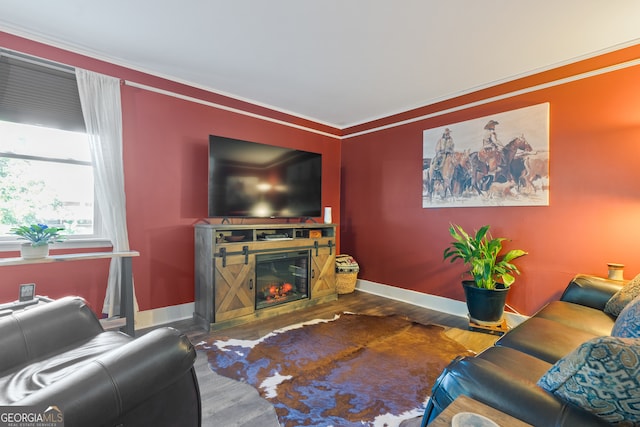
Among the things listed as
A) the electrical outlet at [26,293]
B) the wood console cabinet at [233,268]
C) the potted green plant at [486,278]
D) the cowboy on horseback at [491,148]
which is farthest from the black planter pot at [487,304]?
the electrical outlet at [26,293]

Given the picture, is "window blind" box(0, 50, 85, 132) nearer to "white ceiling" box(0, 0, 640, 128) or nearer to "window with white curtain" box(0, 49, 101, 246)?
"window with white curtain" box(0, 49, 101, 246)

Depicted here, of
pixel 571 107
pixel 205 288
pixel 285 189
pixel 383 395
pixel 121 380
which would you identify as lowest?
pixel 383 395

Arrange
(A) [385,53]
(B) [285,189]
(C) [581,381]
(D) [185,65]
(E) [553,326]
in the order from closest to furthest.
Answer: (C) [581,381] < (E) [553,326] < (A) [385,53] < (D) [185,65] < (B) [285,189]

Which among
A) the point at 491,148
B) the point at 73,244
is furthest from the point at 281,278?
the point at 491,148

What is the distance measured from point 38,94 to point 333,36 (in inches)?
97.5

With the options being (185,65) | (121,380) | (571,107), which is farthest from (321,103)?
(121,380)

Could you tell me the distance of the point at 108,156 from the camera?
260cm

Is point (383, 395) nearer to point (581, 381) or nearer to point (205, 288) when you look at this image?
point (581, 381)

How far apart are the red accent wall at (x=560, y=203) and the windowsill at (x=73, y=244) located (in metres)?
3.32

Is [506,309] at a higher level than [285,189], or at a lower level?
lower

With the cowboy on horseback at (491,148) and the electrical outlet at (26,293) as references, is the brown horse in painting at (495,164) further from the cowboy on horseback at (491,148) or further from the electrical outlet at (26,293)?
the electrical outlet at (26,293)

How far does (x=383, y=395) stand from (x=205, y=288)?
191cm

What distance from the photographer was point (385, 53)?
8.41 ft

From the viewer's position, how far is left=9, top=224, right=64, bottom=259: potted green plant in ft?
6.68
